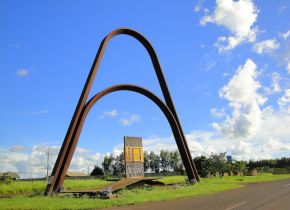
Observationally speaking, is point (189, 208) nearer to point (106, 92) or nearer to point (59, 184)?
point (59, 184)

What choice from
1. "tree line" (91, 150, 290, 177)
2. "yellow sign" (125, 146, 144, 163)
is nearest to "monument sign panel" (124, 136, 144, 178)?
"yellow sign" (125, 146, 144, 163)

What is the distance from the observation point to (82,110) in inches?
1233

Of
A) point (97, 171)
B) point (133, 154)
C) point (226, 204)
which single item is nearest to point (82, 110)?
point (133, 154)

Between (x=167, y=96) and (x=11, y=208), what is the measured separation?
26.0m

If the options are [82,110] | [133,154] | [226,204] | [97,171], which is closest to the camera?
[226,204]

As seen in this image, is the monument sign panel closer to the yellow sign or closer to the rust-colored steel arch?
the yellow sign

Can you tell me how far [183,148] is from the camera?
40000 mm

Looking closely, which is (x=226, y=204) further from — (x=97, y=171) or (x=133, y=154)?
(x=97, y=171)

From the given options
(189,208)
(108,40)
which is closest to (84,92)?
(108,40)

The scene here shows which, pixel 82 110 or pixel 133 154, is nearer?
pixel 82 110

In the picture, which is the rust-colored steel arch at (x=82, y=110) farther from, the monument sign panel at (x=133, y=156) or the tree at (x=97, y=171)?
the tree at (x=97, y=171)

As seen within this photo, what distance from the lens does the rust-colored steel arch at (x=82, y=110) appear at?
1099 inches

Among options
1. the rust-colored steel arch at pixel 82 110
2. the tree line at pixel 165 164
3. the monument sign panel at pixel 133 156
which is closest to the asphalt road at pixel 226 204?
the rust-colored steel arch at pixel 82 110

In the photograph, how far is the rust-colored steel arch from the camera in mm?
27922
